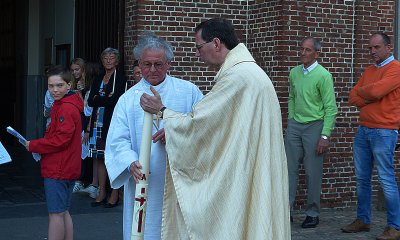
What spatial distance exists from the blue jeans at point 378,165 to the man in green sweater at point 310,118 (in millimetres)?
421

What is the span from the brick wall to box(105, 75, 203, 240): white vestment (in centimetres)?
445

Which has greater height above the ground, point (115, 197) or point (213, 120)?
point (213, 120)

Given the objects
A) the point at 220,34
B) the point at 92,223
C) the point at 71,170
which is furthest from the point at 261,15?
the point at 220,34

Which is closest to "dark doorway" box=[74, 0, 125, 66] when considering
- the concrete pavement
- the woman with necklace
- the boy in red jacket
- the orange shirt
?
the woman with necklace

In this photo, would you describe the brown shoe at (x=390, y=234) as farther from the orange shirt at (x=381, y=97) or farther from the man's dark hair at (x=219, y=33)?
the man's dark hair at (x=219, y=33)

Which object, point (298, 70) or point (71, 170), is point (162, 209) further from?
point (298, 70)

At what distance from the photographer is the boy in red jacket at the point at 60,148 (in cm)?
649

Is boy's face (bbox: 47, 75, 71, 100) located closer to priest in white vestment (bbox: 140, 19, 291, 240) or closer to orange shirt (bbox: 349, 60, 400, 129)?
priest in white vestment (bbox: 140, 19, 291, 240)

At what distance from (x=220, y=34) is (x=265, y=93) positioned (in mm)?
473

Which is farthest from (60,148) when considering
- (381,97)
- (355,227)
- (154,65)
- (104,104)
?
(355,227)

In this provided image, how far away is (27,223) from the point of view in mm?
8695

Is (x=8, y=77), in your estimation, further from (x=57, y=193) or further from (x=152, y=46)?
(x=152, y=46)

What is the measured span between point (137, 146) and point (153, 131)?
6.2 inches

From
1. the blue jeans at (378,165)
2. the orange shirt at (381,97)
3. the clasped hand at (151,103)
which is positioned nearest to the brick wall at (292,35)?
the blue jeans at (378,165)
